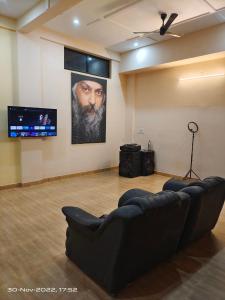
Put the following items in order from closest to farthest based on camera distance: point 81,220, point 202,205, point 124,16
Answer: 1. point 81,220
2. point 202,205
3. point 124,16

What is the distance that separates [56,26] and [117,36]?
143 centimetres

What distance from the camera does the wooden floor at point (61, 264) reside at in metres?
1.90

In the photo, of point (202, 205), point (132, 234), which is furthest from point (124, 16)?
point (132, 234)

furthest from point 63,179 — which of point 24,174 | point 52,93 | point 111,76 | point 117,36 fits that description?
point 117,36

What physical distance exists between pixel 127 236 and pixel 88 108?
15.8ft

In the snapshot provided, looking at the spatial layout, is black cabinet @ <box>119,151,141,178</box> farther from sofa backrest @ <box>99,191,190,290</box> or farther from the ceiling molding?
sofa backrest @ <box>99,191,190,290</box>

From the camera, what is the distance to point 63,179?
5.68m

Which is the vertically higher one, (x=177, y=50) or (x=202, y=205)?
(x=177, y=50)

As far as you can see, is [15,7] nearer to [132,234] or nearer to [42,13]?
[42,13]

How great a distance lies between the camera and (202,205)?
7.85 feet

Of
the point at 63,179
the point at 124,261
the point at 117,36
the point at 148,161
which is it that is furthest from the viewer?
the point at 148,161

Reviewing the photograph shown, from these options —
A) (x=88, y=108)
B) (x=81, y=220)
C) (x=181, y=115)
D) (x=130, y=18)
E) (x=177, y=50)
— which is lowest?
(x=81, y=220)

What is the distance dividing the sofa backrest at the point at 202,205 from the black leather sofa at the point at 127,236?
10.3 inches

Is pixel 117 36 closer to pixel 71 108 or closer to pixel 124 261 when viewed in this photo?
pixel 71 108
